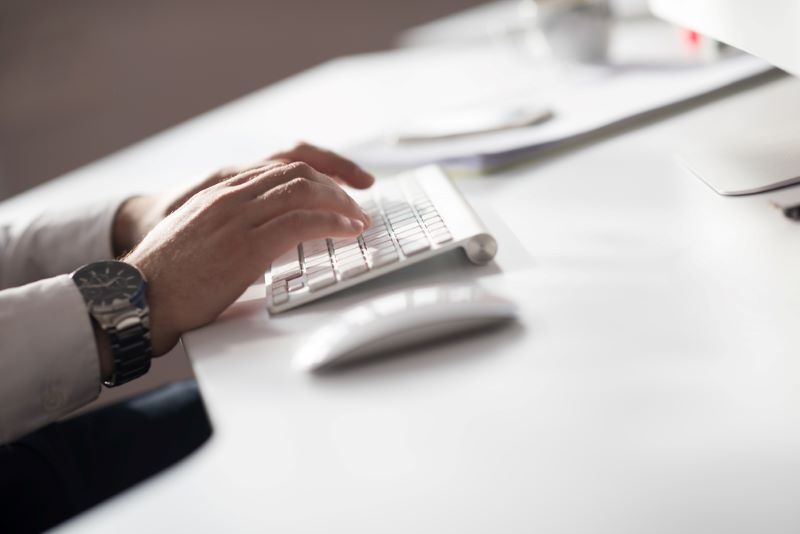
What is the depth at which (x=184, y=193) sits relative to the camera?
907mm

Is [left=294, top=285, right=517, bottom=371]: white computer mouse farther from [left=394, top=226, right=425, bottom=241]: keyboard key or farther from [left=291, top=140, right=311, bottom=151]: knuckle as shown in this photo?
[left=291, top=140, right=311, bottom=151]: knuckle

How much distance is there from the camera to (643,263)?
640mm

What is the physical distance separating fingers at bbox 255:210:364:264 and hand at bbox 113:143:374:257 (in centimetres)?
20

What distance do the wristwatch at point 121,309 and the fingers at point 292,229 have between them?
99 mm

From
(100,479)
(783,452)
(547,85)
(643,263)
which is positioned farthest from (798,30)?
(100,479)

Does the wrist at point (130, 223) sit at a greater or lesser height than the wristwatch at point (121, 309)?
lesser

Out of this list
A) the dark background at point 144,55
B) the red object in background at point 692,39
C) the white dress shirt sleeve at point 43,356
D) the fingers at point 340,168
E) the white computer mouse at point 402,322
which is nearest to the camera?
the white computer mouse at point 402,322

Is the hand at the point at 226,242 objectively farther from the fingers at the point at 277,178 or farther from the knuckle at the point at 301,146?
the knuckle at the point at 301,146

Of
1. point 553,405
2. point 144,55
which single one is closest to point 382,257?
point 553,405

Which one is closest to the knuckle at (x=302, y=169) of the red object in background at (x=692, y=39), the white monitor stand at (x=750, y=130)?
the white monitor stand at (x=750, y=130)

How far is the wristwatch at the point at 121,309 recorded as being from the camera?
66 centimetres

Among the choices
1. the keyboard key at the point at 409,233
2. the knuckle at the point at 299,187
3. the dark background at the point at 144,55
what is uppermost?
the knuckle at the point at 299,187

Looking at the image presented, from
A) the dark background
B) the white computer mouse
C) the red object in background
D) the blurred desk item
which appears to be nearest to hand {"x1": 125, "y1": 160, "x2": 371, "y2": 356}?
the white computer mouse

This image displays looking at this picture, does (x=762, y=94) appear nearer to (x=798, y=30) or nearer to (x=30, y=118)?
(x=798, y=30)
